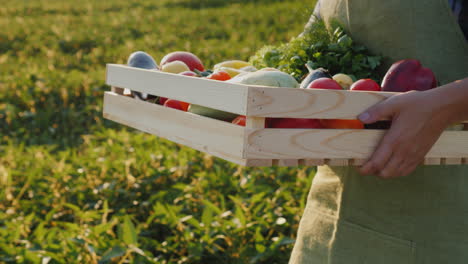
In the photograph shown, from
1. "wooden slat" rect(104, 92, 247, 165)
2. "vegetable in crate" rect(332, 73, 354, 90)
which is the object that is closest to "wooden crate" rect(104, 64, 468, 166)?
"wooden slat" rect(104, 92, 247, 165)

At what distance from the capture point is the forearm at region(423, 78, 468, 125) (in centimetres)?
149

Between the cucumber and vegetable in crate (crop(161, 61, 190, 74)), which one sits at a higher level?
vegetable in crate (crop(161, 61, 190, 74))

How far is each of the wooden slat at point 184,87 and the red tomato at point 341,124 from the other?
29 centimetres

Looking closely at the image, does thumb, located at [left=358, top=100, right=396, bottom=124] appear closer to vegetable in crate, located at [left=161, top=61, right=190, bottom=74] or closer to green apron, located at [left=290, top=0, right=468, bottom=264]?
green apron, located at [left=290, top=0, right=468, bottom=264]

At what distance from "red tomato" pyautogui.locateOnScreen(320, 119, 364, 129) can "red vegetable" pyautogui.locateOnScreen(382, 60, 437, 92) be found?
0.15 metres

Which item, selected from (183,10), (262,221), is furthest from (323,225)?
(183,10)

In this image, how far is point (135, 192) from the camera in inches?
164

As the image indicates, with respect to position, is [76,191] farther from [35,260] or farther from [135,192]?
[35,260]

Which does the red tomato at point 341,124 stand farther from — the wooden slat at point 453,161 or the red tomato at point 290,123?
the wooden slat at point 453,161

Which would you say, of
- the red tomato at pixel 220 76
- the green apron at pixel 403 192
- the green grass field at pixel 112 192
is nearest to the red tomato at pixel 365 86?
the green apron at pixel 403 192

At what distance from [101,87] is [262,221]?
5077 millimetres

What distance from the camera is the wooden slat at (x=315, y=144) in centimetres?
143

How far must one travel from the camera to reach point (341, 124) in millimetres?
1592

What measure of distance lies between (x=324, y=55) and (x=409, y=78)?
41 cm
